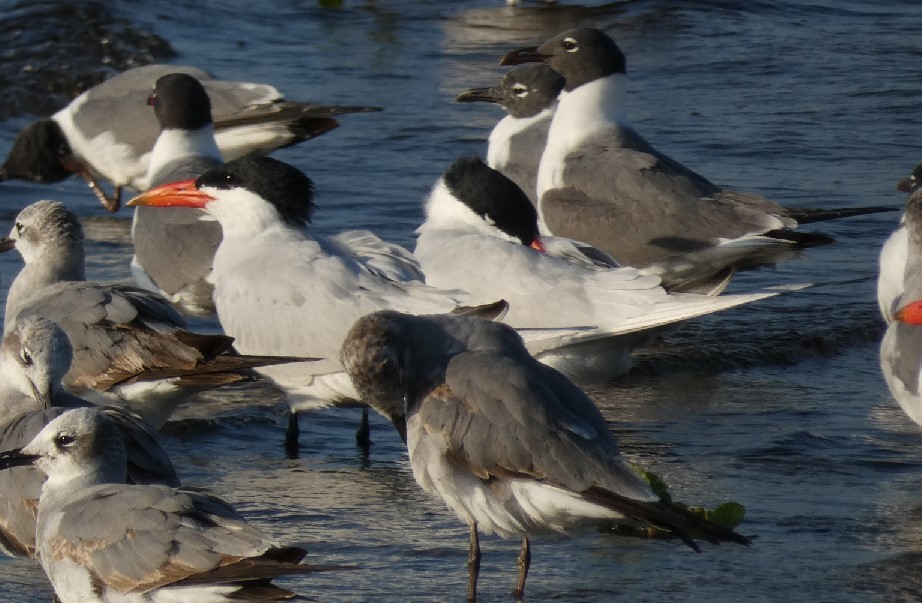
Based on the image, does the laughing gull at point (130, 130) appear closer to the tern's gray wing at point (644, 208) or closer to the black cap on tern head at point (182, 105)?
the black cap on tern head at point (182, 105)

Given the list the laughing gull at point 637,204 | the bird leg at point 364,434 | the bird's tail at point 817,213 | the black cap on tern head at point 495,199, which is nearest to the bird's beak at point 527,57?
the laughing gull at point 637,204

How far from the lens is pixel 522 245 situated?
23.6ft

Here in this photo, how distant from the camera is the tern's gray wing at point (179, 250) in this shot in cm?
844

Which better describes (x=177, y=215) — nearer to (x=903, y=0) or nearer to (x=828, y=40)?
(x=828, y=40)

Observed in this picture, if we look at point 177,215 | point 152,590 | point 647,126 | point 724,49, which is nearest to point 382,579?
point 152,590

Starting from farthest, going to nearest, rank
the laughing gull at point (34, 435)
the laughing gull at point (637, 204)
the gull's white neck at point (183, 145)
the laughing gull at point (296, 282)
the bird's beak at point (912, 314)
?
1. the gull's white neck at point (183, 145)
2. the laughing gull at point (637, 204)
3. the laughing gull at point (296, 282)
4. the bird's beak at point (912, 314)
5. the laughing gull at point (34, 435)

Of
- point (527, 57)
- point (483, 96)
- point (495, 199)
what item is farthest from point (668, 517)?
point (483, 96)

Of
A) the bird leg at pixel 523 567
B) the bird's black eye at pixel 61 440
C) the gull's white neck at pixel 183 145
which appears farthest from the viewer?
the gull's white neck at pixel 183 145

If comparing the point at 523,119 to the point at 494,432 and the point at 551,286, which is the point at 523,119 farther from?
the point at 494,432

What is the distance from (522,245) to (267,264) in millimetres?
1037

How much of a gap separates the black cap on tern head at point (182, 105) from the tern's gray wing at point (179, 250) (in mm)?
1368

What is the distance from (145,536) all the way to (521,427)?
106 cm

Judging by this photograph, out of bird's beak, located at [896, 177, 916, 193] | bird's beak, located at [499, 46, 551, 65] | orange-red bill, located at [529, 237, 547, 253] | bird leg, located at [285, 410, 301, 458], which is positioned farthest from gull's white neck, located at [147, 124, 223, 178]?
bird's beak, located at [896, 177, 916, 193]

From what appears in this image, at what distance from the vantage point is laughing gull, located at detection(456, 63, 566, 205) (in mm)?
9812
